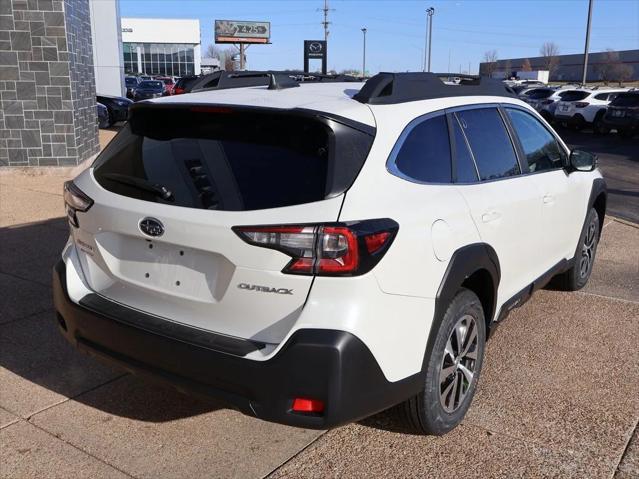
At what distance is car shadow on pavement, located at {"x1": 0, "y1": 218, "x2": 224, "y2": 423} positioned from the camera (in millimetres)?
3584

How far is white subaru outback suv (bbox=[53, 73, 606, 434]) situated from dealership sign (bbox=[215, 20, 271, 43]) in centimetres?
6545

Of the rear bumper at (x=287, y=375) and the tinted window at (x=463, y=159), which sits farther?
the tinted window at (x=463, y=159)

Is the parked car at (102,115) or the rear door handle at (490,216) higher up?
the rear door handle at (490,216)

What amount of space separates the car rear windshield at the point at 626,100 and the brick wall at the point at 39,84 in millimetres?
18166

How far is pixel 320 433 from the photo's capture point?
3.38 meters

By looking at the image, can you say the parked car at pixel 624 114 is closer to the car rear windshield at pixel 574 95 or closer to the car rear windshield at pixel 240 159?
the car rear windshield at pixel 574 95

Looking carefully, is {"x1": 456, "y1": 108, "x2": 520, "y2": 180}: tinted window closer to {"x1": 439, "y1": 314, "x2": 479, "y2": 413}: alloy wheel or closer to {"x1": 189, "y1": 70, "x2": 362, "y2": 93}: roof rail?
{"x1": 439, "y1": 314, "x2": 479, "y2": 413}: alloy wheel

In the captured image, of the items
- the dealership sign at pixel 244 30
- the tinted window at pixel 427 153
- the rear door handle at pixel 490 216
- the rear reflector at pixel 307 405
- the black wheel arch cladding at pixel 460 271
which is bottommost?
the rear reflector at pixel 307 405

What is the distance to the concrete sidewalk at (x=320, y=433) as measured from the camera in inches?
121

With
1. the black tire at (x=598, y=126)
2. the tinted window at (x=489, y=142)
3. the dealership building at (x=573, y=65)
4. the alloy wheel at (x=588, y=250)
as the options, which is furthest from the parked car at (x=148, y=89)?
the dealership building at (x=573, y=65)

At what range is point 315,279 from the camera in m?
2.55

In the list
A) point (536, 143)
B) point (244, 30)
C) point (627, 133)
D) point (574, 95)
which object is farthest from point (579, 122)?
point (244, 30)

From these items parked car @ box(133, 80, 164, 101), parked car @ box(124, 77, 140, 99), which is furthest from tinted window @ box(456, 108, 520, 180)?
parked car @ box(124, 77, 140, 99)

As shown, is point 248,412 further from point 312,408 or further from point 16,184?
point 16,184
